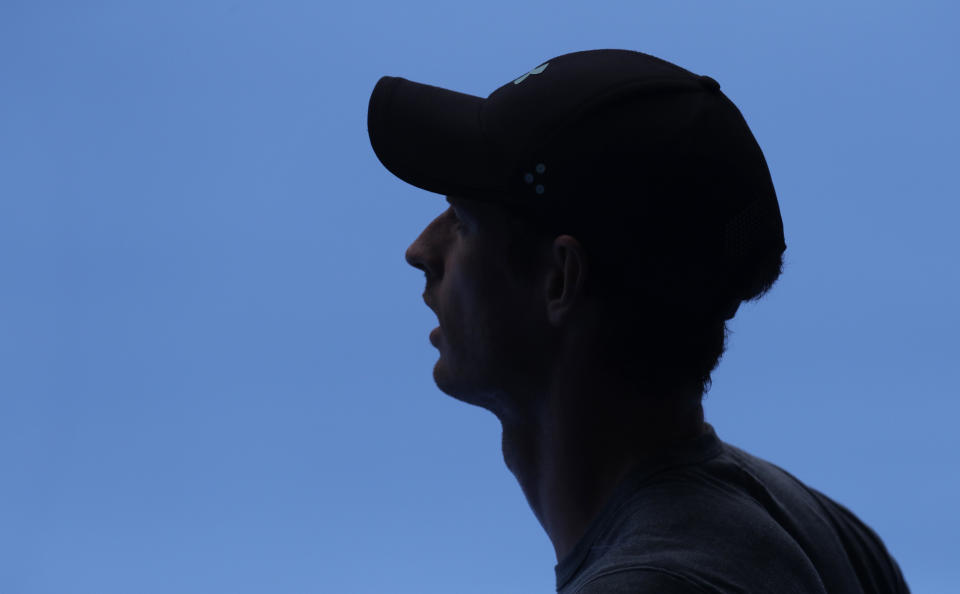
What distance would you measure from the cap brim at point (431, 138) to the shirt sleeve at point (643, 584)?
0.97ft

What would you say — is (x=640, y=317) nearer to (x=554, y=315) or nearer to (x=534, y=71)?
(x=554, y=315)

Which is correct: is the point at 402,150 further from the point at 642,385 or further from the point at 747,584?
the point at 747,584

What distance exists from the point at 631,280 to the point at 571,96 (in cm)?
14

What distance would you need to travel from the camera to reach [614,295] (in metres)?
0.80

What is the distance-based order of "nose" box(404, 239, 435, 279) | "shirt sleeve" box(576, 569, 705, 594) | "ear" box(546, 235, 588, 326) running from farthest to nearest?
"nose" box(404, 239, 435, 279), "ear" box(546, 235, 588, 326), "shirt sleeve" box(576, 569, 705, 594)

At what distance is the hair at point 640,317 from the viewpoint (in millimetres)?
790

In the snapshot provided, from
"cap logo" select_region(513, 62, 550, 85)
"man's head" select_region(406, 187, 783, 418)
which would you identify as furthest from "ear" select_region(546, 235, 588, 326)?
"cap logo" select_region(513, 62, 550, 85)

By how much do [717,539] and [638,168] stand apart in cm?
26

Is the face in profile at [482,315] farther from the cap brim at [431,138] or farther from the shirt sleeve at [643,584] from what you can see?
the shirt sleeve at [643,584]

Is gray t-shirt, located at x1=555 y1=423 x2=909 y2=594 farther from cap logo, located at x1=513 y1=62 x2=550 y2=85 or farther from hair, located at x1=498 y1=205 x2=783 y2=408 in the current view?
cap logo, located at x1=513 y1=62 x2=550 y2=85

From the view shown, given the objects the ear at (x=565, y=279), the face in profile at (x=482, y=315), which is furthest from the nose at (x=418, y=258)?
the ear at (x=565, y=279)

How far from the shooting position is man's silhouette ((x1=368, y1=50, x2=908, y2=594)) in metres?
0.76

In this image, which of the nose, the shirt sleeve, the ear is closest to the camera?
the shirt sleeve

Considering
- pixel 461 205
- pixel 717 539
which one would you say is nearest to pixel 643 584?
pixel 717 539
